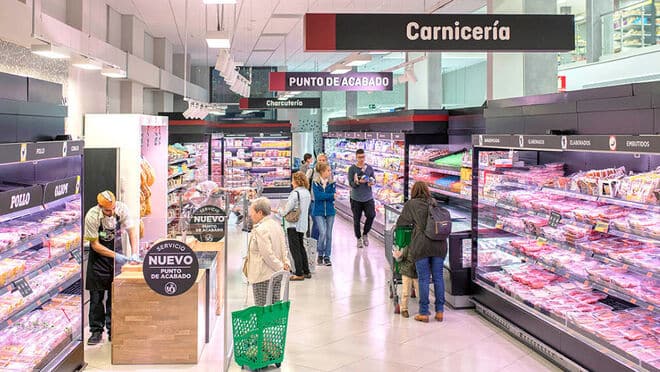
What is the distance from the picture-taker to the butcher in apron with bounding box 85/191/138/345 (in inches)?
241

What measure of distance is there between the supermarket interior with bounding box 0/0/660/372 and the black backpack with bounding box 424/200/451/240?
0.02 metres

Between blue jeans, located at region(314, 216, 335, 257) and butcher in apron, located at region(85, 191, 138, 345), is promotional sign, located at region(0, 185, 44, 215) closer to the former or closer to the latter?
butcher in apron, located at region(85, 191, 138, 345)

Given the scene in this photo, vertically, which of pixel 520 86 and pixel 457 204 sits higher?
pixel 520 86

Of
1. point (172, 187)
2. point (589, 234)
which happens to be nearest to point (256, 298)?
point (589, 234)

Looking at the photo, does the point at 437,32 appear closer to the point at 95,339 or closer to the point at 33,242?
the point at 33,242

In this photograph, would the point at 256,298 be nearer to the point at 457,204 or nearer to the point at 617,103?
the point at 617,103

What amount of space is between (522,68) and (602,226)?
4601mm

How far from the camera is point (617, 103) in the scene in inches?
200

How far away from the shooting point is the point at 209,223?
6586 mm

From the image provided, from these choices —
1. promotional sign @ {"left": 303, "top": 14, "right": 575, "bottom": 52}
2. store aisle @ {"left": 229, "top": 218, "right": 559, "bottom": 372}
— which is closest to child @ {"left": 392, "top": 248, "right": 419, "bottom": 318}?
store aisle @ {"left": 229, "top": 218, "right": 559, "bottom": 372}

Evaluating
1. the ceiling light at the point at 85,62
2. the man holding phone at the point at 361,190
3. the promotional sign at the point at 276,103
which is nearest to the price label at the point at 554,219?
the ceiling light at the point at 85,62

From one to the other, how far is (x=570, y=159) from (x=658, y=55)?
4643 millimetres

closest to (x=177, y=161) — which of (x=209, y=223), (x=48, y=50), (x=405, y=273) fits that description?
(x=209, y=223)

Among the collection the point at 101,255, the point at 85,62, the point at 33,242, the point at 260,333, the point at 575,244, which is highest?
the point at 85,62
